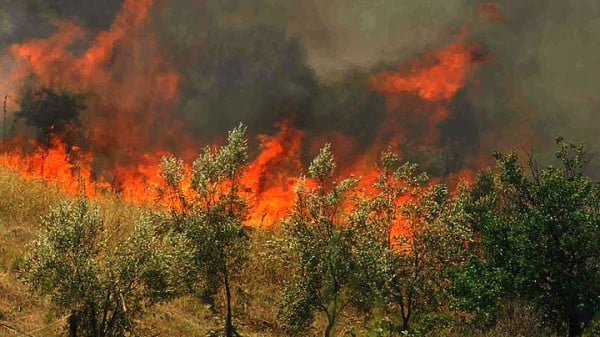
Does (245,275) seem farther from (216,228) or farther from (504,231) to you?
(504,231)

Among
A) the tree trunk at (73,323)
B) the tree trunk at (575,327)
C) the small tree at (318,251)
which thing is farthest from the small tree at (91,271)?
the tree trunk at (575,327)

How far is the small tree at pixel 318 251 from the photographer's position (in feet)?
101

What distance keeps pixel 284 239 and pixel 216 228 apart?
426cm

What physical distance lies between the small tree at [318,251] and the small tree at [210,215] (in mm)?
3641

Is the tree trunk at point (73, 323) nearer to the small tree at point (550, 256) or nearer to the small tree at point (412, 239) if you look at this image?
the small tree at point (412, 239)

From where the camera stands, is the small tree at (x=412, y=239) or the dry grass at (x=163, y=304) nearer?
the dry grass at (x=163, y=304)

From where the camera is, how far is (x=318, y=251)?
31.1 m

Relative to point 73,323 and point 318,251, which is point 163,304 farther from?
point 318,251

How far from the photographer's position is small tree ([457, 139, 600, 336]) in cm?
2867

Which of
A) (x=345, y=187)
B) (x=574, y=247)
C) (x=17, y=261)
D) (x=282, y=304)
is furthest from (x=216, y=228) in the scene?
(x=574, y=247)

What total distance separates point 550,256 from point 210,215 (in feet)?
64.1

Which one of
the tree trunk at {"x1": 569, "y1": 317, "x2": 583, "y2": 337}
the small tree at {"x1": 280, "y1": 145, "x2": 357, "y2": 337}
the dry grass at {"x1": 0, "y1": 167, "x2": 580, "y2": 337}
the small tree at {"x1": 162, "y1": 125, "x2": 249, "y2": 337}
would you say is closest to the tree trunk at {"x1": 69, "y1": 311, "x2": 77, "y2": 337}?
the dry grass at {"x1": 0, "y1": 167, "x2": 580, "y2": 337}

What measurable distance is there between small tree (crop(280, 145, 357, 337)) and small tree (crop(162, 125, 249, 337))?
3641mm

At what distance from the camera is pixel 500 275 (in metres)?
29.8
